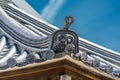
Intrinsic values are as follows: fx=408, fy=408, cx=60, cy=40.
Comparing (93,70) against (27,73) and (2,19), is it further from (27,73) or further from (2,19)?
(2,19)

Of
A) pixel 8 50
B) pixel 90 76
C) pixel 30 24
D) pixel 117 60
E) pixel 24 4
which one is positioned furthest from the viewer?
pixel 24 4

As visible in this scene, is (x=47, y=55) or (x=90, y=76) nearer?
(x=90, y=76)

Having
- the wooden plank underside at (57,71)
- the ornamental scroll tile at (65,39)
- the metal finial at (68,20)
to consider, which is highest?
the metal finial at (68,20)

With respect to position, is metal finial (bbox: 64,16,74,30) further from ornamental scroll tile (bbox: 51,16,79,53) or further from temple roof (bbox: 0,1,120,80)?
temple roof (bbox: 0,1,120,80)

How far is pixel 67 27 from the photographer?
573 cm

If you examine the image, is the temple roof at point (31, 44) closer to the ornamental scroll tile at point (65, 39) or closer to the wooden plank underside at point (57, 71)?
the ornamental scroll tile at point (65, 39)

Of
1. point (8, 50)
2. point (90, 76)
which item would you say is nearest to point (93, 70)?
point (90, 76)

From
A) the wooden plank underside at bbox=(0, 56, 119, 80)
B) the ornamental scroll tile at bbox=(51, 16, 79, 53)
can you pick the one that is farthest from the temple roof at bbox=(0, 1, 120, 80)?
the wooden plank underside at bbox=(0, 56, 119, 80)

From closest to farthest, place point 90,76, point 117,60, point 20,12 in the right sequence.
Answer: point 90,76, point 117,60, point 20,12

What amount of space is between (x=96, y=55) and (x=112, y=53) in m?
0.43

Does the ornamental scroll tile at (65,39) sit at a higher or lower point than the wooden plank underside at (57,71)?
higher

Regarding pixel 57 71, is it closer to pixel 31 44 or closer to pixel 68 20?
pixel 68 20

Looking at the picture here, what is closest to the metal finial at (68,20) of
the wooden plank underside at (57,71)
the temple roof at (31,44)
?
the wooden plank underside at (57,71)

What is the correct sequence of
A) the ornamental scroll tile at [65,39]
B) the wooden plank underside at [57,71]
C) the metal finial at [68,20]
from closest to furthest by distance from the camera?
the wooden plank underside at [57,71] → the ornamental scroll tile at [65,39] → the metal finial at [68,20]
